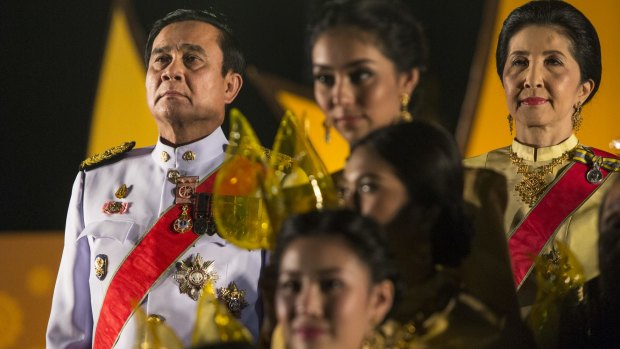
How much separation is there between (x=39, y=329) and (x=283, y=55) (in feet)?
3.34

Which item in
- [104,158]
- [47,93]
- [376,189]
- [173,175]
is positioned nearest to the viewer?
[376,189]

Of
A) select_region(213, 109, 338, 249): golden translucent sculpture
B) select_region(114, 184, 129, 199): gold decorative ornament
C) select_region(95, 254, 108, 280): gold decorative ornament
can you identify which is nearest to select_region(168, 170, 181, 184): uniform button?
select_region(114, 184, 129, 199): gold decorative ornament

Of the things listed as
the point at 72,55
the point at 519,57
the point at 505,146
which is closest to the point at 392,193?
the point at 519,57

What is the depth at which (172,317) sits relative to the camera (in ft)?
7.45

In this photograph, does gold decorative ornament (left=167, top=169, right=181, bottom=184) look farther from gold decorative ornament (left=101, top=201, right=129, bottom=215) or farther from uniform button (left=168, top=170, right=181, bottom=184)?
gold decorative ornament (left=101, top=201, right=129, bottom=215)

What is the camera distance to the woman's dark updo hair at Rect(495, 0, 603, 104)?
2.23 meters

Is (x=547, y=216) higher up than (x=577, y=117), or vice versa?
(x=577, y=117)

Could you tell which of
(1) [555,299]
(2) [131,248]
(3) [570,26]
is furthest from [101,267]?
(3) [570,26]

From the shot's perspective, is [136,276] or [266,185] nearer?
[266,185]

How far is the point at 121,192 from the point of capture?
2.46 metres

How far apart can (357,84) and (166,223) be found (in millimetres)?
781

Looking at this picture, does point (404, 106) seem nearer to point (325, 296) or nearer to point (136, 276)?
point (325, 296)

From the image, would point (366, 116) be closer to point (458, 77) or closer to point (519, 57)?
point (519, 57)

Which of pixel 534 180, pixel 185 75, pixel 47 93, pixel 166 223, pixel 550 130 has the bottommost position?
pixel 166 223
